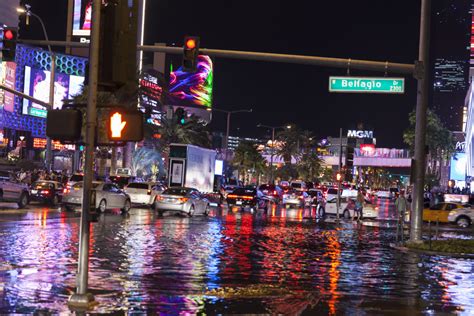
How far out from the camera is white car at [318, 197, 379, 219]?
42531 millimetres

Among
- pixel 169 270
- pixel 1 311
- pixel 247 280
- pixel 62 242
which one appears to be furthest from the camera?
pixel 62 242

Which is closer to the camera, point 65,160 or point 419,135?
point 419,135

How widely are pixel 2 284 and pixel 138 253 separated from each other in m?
5.68

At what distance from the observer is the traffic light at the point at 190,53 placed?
21391mm

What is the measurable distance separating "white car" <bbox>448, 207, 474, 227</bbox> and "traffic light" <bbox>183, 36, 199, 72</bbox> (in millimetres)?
27381

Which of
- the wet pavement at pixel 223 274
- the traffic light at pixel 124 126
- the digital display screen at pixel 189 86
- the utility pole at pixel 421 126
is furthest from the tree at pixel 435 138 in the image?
the traffic light at pixel 124 126

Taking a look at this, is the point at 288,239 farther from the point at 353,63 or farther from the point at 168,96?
the point at 168,96

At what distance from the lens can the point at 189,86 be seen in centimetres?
16425

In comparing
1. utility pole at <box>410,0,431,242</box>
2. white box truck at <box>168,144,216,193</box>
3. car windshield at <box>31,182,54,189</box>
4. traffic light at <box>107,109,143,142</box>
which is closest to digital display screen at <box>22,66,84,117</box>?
white box truck at <box>168,144,216,193</box>

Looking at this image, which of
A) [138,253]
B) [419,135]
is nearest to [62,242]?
[138,253]

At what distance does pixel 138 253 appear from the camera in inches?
677

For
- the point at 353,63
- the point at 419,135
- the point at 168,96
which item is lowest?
the point at 419,135

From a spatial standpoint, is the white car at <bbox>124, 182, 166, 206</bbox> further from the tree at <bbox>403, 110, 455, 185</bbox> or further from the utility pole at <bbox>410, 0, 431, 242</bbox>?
the tree at <bbox>403, 110, 455, 185</bbox>

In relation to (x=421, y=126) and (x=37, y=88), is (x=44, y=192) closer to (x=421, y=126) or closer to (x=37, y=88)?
(x=421, y=126)
